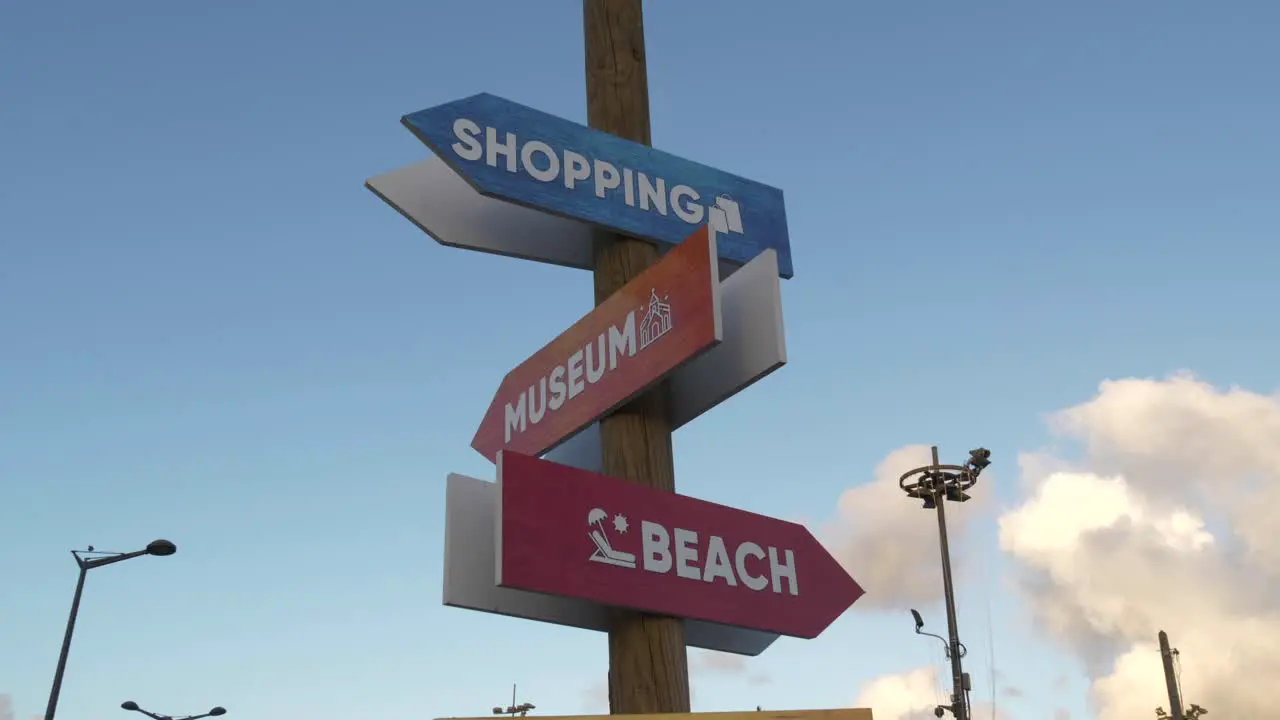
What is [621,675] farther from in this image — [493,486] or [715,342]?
[715,342]

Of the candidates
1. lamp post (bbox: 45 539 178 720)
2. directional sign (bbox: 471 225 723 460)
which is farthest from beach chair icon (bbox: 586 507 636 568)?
lamp post (bbox: 45 539 178 720)

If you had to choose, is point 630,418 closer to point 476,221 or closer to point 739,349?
point 739,349

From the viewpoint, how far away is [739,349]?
638 cm

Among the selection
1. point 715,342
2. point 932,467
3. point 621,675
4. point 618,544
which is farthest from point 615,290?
point 932,467

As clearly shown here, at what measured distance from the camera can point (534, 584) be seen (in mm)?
5457

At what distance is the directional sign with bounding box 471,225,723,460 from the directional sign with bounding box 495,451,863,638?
67 centimetres

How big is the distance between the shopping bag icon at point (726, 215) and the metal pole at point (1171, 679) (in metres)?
35.5

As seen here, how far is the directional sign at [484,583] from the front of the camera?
5.95 metres

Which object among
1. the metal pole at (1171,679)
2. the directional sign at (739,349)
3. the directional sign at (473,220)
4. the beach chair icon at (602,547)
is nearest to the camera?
the beach chair icon at (602,547)

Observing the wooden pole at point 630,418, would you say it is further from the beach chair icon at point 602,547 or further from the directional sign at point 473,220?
the beach chair icon at point 602,547

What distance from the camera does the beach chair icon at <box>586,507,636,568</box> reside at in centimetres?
573

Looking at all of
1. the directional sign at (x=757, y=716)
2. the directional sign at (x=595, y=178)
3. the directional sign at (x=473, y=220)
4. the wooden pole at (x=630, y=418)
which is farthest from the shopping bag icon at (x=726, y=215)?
the directional sign at (x=757, y=716)

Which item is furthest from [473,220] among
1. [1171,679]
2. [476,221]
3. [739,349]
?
[1171,679]

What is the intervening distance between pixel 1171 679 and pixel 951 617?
18.1 m
